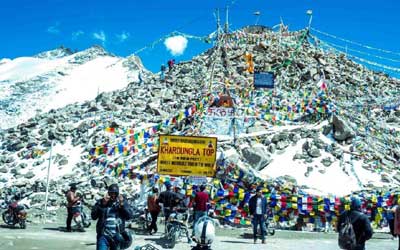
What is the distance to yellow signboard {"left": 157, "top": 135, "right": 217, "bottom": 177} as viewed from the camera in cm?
1783

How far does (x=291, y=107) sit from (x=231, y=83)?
33.0 ft

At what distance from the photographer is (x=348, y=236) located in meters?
8.16

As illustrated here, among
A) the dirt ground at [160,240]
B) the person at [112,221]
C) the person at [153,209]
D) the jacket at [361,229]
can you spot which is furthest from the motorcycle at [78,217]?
the jacket at [361,229]

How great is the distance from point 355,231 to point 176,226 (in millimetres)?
6970

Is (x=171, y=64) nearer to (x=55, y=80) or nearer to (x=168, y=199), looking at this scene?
(x=55, y=80)

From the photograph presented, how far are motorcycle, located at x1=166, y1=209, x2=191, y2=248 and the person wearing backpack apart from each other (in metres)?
6.48

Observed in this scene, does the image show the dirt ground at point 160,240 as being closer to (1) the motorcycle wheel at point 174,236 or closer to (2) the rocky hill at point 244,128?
(1) the motorcycle wheel at point 174,236

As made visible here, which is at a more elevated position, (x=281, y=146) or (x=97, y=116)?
(x=97, y=116)

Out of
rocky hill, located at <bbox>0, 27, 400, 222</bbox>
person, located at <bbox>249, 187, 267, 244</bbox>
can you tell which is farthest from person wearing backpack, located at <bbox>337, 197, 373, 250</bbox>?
rocky hill, located at <bbox>0, 27, 400, 222</bbox>

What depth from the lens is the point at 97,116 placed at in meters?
39.7

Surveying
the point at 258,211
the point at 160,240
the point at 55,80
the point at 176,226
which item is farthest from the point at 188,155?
the point at 55,80

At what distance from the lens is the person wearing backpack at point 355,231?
809cm

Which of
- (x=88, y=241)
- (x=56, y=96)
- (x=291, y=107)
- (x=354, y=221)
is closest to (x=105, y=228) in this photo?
(x=354, y=221)

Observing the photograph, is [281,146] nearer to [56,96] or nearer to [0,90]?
[56,96]
